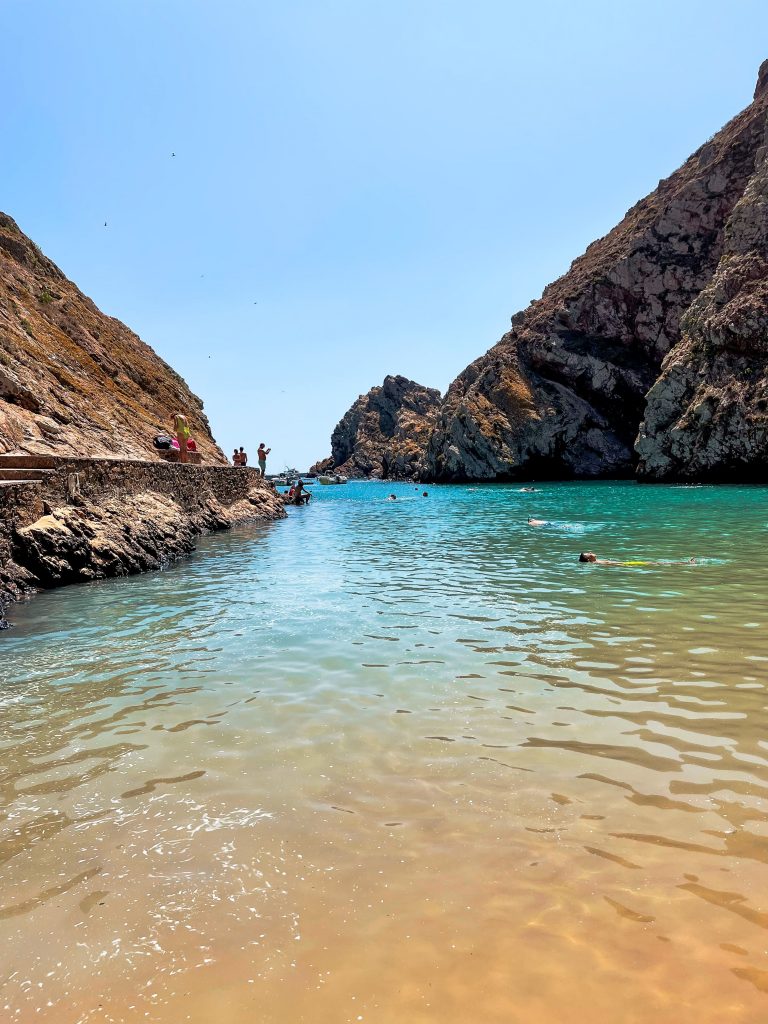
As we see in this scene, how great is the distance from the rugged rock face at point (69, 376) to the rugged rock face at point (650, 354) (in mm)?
46097

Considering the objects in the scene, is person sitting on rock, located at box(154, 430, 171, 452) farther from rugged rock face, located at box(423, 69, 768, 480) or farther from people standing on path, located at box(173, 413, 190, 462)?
rugged rock face, located at box(423, 69, 768, 480)

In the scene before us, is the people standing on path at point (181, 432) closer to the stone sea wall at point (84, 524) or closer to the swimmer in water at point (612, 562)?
the stone sea wall at point (84, 524)

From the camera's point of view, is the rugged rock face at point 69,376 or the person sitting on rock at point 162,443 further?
the person sitting on rock at point 162,443

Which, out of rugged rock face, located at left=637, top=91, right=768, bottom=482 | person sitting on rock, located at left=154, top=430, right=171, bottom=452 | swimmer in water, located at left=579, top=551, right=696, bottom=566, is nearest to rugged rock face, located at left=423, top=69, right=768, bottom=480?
rugged rock face, located at left=637, top=91, right=768, bottom=482

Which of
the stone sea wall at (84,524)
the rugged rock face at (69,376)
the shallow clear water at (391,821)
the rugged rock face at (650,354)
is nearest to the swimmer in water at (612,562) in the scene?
the shallow clear water at (391,821)

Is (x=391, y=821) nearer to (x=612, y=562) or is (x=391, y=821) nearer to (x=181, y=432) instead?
(x=612, y=562)

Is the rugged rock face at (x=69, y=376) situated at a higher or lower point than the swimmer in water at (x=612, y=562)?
higher

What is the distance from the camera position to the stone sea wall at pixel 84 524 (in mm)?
14016

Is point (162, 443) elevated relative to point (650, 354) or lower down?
lower down

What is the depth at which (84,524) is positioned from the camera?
16.1m

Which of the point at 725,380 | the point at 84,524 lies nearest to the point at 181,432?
the point at 84,524

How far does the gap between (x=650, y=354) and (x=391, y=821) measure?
89.8 metres

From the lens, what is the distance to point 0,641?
31.6ft

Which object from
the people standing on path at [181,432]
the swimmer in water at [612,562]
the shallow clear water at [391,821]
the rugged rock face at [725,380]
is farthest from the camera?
the rugged rock face at [725,380]
